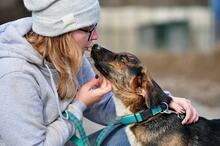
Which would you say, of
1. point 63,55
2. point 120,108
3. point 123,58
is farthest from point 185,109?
point 63,55

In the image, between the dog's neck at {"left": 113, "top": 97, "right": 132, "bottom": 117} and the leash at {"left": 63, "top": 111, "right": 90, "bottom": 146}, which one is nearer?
the leash at {"left": 63, "top": 111, "right": 90, "bottom": 146}

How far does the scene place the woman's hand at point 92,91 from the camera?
504 cm

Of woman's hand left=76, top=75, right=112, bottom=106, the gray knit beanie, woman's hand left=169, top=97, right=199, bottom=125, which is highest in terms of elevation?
the gray knit beanie

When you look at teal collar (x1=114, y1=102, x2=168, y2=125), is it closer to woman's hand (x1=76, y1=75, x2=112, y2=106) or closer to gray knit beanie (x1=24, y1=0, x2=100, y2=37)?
woman's hand (x1=76, y1=75, x2=112, y2=106)

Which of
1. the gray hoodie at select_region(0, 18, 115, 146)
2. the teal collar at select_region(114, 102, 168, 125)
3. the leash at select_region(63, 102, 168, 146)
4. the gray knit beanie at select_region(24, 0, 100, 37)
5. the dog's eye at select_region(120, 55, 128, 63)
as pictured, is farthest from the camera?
the dog's eye at select_region(120, 55, 128, 63)

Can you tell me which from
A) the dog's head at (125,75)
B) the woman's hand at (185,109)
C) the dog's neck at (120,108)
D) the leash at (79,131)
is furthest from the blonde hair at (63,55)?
the woman's hand at (185,109)

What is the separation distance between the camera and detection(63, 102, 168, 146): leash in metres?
5.00

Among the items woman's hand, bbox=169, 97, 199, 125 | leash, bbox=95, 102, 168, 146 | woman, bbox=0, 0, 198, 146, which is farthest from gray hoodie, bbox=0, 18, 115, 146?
woman's hand, bbox=169, 97, 199, 125

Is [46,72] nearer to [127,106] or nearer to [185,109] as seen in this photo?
[127,106]

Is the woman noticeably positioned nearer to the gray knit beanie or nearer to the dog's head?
the gray knit beanie

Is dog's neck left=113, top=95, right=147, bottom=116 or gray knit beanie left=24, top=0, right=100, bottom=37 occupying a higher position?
gray knit beanie left=24, top=0, right=100, bottom=37

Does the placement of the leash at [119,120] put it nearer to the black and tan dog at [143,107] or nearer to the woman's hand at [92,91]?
the black and tan dog at [143,107]

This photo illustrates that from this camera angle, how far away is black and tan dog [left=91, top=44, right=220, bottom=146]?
5.16 m

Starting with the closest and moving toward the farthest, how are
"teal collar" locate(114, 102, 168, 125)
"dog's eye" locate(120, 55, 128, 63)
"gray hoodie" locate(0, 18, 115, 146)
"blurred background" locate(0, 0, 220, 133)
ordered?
"gray hoodie" locate(0, 18, 115, 146) < "teal collar" locate(114, 102, 168, 125) < "dog's eye" locate(120, 55, 128, 63) < "blurred background" locate(0, 0, 220, 133)
